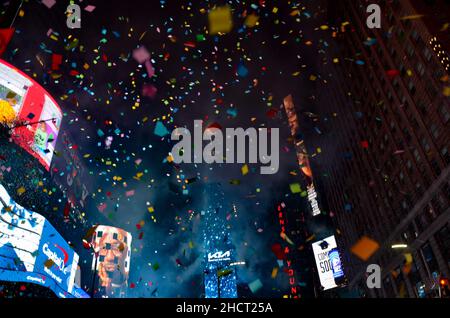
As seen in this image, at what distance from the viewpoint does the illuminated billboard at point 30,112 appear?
31.6 m

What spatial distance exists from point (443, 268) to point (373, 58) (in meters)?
29.2

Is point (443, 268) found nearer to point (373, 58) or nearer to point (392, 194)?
point (392, 194)

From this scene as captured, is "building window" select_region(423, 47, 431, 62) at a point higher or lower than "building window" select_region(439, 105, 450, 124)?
higher

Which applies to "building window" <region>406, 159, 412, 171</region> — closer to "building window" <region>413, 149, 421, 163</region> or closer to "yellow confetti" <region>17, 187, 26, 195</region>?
"building window" <region>413, 149, 421, 163</region>

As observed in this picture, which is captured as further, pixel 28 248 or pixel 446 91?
pixel 446 91

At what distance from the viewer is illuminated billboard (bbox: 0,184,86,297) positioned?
88.9 feet

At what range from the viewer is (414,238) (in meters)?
39.5

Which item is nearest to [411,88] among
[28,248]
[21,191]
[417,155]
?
[417,155]

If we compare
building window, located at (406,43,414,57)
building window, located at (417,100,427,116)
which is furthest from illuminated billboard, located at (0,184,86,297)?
building window, located at (406,43,414,57)

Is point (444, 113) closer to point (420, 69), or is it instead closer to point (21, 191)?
point (420, 69)

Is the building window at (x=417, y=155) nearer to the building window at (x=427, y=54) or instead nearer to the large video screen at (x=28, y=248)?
the building window at (x=427, y=54)

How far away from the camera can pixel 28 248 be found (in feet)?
97.5

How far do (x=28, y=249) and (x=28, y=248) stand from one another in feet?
0.29
